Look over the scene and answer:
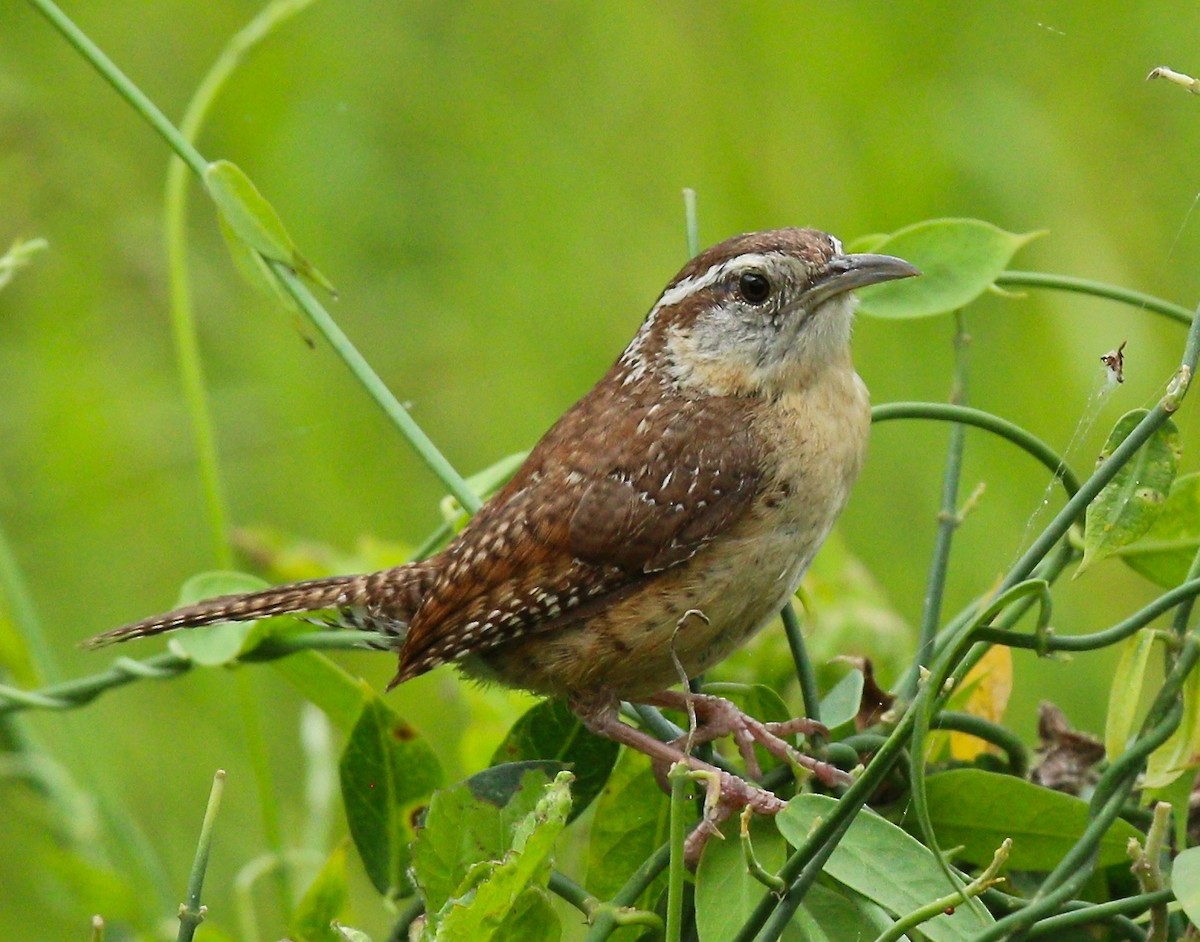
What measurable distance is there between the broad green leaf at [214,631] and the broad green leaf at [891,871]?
2.96 ft

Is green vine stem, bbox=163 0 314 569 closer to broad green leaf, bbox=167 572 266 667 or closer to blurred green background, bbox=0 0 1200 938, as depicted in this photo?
broad green leaf, bbox=167 572 266 667

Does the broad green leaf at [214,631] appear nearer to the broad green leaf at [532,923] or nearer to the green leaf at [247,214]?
the green leaf at [247,214]

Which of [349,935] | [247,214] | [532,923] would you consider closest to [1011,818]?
[532,923]

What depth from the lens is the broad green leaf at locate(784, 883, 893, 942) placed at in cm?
175

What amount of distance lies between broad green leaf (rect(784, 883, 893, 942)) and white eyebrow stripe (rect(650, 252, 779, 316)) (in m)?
1.31

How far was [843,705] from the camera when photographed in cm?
202

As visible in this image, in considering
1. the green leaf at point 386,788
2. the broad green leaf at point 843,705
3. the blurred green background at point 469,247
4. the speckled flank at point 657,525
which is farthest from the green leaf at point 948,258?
the blurred green background at point 469,247

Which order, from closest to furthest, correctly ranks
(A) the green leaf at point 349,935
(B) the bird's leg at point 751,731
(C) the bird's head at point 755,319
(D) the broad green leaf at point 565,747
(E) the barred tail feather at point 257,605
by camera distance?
(A) the green leaf at point 349,935 < (B) the bird's leg at point 751,731 < (D) the broad green leaf at point 565,747 < (E) the barred tail feather at point 257,605 < (C) the bird's head at point 755,319

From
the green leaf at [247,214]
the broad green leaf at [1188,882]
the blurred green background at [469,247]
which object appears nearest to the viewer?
the broad green leaf at [1188,882]

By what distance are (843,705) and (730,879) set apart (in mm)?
316

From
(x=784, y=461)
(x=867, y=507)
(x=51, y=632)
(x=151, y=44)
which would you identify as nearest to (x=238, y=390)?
(x=51, y=632)

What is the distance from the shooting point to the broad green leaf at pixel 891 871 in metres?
1.63

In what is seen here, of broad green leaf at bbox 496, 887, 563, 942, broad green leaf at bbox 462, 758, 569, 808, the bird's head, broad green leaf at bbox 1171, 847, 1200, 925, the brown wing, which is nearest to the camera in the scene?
broad green leaf at bbox 1171, 847, 1200, 925

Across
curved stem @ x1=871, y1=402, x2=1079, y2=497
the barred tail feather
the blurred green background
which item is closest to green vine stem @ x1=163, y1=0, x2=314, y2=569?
the barred tail feather
